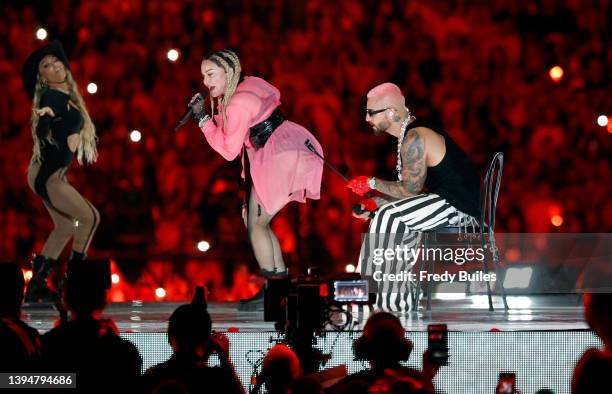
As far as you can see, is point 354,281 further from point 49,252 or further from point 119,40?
point 119,40

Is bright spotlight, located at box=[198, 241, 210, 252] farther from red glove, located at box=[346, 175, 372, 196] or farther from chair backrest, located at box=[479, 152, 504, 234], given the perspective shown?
chair backrest, located at box=[479, 152, 504, 234]

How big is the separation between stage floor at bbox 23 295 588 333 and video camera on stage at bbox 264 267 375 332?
0.59 feet

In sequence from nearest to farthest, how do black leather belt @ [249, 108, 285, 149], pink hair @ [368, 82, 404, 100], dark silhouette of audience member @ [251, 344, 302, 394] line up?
dark silhouette of audience member @ [251, 344, 302, 394] < pink hair @ [368, 82, 404, 100] < black leather belt @ [249, 108, 285, 149]

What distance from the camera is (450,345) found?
413 cm

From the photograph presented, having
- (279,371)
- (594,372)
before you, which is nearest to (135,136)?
(279,371)

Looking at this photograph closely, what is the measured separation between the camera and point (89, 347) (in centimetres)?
274

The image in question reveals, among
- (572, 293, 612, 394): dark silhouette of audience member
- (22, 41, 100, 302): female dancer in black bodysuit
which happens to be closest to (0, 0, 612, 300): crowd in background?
(22, 41, 100, 302): female dancer in black bodysuit

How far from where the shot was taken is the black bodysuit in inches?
254

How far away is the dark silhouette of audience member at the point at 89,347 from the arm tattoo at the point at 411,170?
2.83 meters

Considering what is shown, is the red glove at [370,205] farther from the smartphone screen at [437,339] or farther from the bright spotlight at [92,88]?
the bright spotlight at [92,88]

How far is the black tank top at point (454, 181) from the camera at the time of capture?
546 cm

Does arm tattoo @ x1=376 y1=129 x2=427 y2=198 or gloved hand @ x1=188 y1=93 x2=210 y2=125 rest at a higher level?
gloved hand @ x1=188 y1=93 x2=210 y2=125

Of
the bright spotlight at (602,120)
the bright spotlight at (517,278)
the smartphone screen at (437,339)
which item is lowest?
the smartphone screen at (437,339)

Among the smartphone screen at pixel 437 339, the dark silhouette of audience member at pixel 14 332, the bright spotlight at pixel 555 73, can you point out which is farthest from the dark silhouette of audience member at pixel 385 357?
the bright spotlight at pixel 555 73
